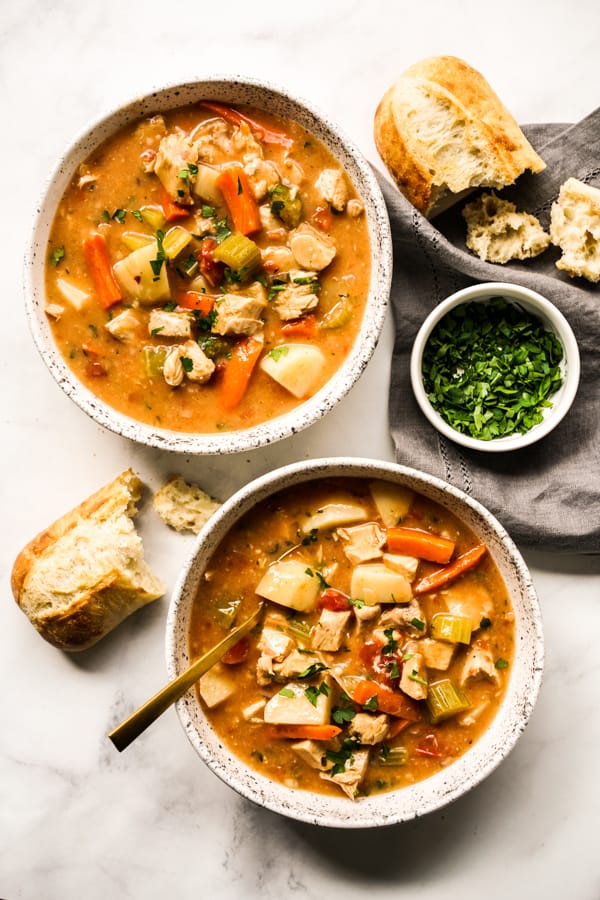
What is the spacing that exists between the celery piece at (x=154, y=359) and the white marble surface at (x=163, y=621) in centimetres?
55

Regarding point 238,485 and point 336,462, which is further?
point 238,485

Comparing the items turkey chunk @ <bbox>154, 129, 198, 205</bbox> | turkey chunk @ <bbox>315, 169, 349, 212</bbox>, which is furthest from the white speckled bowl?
turkey chunk @ <bbox>154, 129, 198, 205</bbox>

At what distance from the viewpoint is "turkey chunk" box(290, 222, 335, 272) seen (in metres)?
3.38

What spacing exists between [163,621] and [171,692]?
84cm

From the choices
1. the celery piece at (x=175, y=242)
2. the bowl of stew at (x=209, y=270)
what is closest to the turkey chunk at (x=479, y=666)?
the bowl of stew at (x=209, y=270)

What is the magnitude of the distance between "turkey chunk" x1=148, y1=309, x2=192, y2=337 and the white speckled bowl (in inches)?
27.5

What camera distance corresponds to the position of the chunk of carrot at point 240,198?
3.38 m

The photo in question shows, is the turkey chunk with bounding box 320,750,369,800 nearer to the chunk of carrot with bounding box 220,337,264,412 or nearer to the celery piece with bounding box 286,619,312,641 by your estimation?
the celery piece with bounding box 286,619,312,641

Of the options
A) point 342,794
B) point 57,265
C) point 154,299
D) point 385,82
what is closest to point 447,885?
point 342,794

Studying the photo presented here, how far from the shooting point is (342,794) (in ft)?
11.0

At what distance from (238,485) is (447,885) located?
210cm

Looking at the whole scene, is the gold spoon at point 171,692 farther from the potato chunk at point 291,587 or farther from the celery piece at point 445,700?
the celery piece at point 445,700

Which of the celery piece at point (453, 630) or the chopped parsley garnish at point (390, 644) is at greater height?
the chopped parsley garnish at point (390, 644)

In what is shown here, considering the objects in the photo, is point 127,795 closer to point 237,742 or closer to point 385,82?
point 237,742
